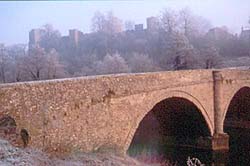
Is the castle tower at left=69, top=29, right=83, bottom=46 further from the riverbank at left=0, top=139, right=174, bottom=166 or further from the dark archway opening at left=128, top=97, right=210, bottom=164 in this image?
the riverbank at left=0, top=139, right=174, bottom=166

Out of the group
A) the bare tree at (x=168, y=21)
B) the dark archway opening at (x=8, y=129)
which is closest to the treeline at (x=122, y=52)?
the bare tree at (x=168, y=21)

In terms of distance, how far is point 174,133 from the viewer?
21.5 metres

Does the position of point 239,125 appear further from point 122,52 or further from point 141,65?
point 122,52

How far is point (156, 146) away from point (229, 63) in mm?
24092

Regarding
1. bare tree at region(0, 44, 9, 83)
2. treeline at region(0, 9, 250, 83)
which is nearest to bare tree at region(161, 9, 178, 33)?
treeline at region(0, 9, 250, 83)

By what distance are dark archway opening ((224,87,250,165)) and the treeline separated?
9.04 metres

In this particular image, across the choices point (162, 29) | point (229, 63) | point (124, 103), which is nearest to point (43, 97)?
point (124, 103)

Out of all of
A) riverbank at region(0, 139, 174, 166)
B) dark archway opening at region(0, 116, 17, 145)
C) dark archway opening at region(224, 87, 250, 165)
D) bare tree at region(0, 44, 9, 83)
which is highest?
bare tree at region(0, 44, 9, 83)

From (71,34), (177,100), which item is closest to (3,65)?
(177,100)

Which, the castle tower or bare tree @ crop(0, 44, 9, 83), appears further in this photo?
the castle tower

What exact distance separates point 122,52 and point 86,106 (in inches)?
1380

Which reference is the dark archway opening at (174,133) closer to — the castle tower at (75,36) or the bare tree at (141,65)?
the bare tree at (141,65)

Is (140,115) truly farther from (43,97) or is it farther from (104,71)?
(104,71)

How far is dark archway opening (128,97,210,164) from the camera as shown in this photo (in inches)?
763
